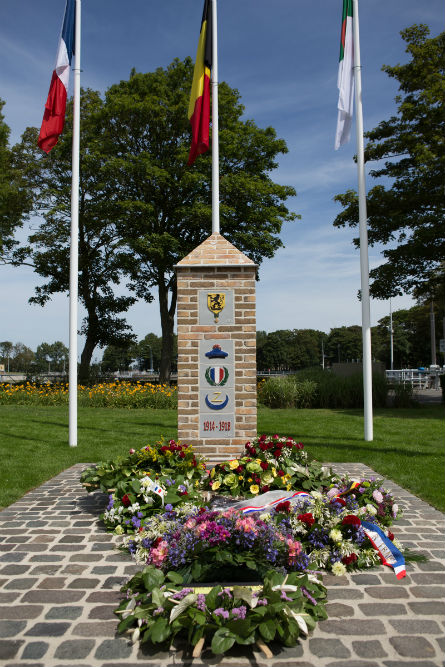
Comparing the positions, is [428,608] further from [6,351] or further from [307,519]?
[6,351]

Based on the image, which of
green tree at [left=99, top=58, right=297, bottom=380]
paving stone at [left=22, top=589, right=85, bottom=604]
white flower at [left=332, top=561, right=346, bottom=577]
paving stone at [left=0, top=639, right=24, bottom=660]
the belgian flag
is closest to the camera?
paving stone at [left=0, top=639, right=24, bottom=660]

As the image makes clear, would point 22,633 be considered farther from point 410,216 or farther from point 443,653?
point 410,216

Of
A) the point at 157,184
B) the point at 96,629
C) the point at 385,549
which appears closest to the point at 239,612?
the point at 96,629

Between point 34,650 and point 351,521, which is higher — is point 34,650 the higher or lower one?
the lower one

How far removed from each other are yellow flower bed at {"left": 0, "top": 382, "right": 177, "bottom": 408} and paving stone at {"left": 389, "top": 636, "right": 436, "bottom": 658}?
49.3 feet

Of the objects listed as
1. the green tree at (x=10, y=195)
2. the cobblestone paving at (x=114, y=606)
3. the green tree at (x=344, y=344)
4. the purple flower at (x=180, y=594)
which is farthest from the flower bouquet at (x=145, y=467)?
the green tree at (x=344, y=344)

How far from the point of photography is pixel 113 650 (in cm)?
273

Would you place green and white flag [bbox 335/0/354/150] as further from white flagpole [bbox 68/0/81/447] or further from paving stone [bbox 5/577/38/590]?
paving stone [bbox 5/577/38/590]

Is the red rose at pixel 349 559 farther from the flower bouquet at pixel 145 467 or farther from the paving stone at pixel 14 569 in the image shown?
the paving stone at pixel 14 569

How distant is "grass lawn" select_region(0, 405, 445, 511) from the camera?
7.10 metres

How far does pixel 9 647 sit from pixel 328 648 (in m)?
1.79

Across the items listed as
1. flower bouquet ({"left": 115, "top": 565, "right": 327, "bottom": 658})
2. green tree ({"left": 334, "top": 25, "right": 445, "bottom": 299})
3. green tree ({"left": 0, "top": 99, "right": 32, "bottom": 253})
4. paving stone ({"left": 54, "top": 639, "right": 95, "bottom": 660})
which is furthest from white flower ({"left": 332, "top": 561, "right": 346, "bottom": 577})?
green tree ({"left": 0, "top": 99, "right": 32, "bottom": 253})

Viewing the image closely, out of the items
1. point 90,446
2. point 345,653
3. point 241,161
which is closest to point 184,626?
point 345,653

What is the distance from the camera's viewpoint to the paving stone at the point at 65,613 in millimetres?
3080
